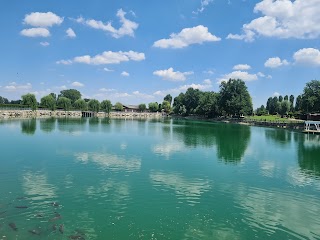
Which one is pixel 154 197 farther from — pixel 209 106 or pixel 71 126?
pixel 209 106

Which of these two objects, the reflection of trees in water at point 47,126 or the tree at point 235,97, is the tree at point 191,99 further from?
the reflection of trees in water at point 47,126

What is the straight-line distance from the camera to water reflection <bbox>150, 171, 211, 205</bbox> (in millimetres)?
20172

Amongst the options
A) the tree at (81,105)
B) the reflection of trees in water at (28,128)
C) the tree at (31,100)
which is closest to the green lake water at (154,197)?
the reflection of trees in water at (28,128)

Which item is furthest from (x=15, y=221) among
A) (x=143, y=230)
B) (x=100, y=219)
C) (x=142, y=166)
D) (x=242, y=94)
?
(x=242, y=94)

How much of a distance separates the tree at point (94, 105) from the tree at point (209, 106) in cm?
6370

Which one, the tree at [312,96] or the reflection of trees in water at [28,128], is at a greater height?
the tree at [312,96]

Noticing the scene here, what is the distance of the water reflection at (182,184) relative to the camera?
2017 centimetres

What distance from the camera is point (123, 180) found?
77.2 ft

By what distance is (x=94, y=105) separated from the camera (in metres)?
184

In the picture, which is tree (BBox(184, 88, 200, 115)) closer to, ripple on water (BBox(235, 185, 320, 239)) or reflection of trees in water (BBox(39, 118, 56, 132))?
reflection of trees in water (BBox(39, 118, 56, 132))

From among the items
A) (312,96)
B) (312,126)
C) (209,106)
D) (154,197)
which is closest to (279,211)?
(154,197)

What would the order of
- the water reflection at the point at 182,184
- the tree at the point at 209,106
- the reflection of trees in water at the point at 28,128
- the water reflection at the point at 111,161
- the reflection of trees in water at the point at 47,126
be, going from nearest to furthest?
the water reflection at the point at 182,184 → the water reflection at the point at 111,161 → the reflection of trees in water at the point at 28,128 → the reflection of trees in water at the point at 47,126 → the tree at the point at 209,106

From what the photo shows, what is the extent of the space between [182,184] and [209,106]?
13544 centimetres

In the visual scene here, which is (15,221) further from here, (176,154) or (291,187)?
(176,154)
